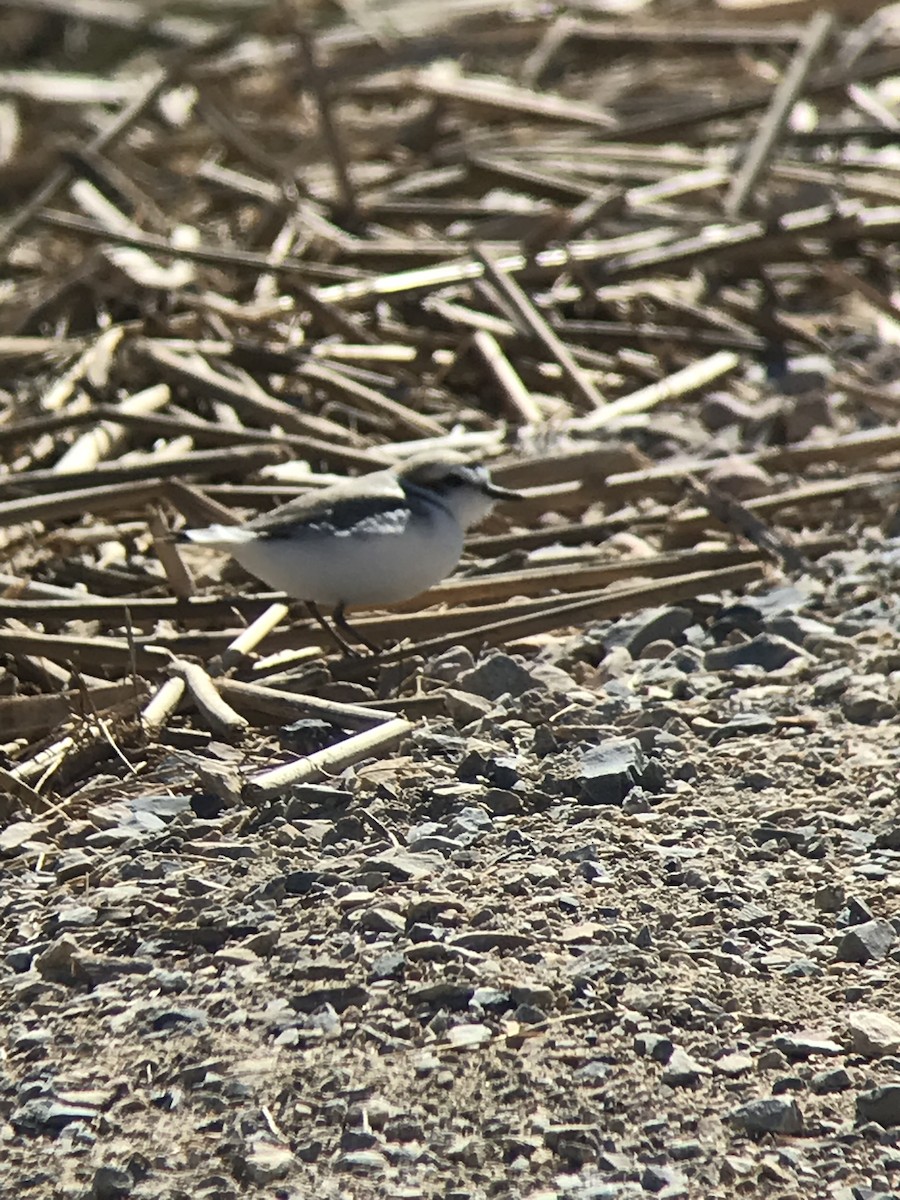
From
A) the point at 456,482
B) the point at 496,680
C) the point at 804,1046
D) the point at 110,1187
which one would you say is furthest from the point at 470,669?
the point at 110,1187

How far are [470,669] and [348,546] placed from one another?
20.3 inches

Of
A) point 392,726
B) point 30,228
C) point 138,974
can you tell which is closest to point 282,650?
point 392,726

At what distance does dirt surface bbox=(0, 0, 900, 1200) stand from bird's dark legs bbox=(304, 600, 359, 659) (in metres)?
0.09

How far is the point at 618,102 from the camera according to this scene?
1148 centimetres

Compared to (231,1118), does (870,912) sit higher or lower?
lower

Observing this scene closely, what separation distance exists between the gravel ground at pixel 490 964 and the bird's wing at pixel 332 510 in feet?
1.86

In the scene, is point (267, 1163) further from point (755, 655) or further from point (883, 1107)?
point (755, 655)

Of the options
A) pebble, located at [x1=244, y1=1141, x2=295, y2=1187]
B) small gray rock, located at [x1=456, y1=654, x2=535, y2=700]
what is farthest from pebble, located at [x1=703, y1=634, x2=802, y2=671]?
pebble, located at [x1=244, y1=1141, x2=295, y2=1187]

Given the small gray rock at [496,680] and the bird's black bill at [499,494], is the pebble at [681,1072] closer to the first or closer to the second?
the small gray rock at [496,680]

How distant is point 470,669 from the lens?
5469mm

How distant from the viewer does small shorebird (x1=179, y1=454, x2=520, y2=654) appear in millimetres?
5559

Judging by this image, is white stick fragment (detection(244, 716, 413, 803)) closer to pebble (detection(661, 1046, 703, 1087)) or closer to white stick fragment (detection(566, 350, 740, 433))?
pebble (detection(661, 1046, 703, 1087))

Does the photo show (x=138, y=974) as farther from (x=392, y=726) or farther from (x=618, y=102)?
(x=618, y=102)

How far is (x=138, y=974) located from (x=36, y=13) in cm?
1209
